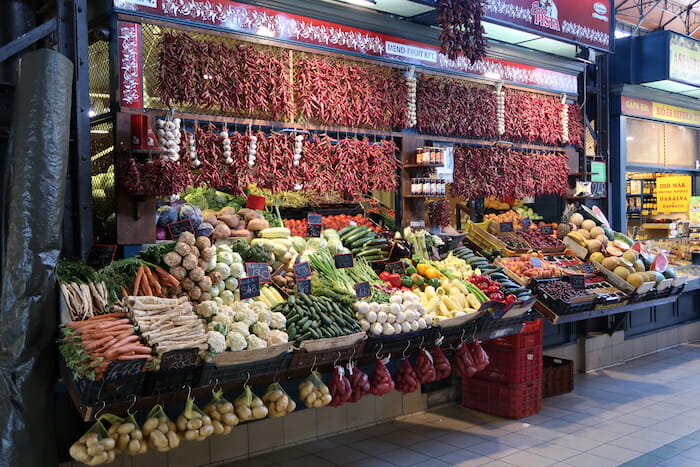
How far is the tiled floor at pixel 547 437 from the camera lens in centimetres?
571

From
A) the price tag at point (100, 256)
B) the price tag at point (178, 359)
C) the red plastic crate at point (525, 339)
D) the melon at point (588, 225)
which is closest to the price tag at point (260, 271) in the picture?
the price tag at point (100, 256)

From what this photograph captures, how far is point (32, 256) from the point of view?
4.16 m

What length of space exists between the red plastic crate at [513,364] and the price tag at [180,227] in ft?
10.9

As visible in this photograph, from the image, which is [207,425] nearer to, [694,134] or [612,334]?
[612,334]

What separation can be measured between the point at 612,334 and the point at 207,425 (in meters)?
6.96

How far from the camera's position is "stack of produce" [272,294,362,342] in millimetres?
4734

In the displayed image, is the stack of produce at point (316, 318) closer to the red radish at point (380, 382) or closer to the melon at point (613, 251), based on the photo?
the red radish at point (380, 382)

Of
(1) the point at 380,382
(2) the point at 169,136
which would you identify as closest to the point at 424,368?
(1) the point at 380,382

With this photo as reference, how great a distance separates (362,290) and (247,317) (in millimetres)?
1305

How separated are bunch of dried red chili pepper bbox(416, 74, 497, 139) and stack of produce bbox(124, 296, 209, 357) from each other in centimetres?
427

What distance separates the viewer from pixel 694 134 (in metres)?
12.3

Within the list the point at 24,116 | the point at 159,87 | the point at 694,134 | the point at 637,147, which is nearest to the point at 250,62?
the point at 159,87

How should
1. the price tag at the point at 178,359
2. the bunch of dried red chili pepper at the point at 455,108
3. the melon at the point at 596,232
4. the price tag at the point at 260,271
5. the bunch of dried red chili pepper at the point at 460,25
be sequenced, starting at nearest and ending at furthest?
the price tag at the point at 178,359 < the price tag at the point at 260,271 < the bunch of dried red chili pepper at the point at 460,25 < the bunch of dried red chili pepper at the point at 455,108 < the melon at the point at 596,232

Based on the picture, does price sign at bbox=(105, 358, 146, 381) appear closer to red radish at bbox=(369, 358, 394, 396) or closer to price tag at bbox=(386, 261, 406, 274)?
red radish at bbox=(369, 358, 394, 396)
